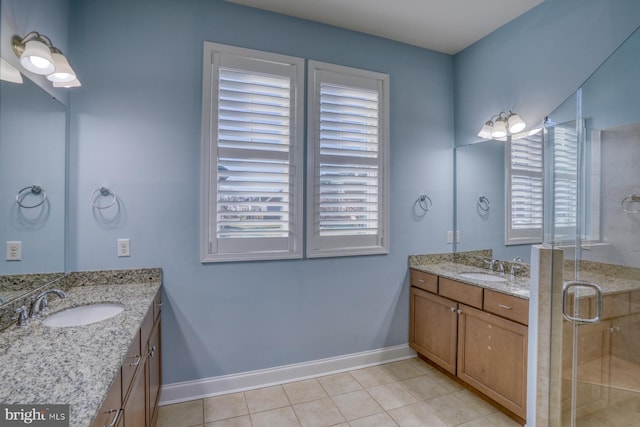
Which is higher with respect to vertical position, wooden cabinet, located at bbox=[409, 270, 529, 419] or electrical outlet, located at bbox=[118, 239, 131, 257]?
electrical outlet, located at bbox=[118, 239, 131, 257]

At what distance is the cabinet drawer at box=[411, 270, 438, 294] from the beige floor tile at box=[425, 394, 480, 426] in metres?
0.80

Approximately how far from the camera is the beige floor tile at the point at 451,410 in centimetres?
206

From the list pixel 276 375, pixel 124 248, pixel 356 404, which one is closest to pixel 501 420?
pixel 356 404

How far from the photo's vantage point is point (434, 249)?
304 centimetres

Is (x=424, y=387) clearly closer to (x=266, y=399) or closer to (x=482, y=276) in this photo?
(x=482, y=276)

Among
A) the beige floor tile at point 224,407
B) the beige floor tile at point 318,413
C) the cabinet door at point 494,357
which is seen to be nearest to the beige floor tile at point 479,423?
the cabinet door at point 494,357

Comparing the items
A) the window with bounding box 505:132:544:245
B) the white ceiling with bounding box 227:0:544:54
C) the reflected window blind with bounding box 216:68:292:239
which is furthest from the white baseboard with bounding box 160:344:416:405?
the white ceiling with bounding box 227:0:544:54

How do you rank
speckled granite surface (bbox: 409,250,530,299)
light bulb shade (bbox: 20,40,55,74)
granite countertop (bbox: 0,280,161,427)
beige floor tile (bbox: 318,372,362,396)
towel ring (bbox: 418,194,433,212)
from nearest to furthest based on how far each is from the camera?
1. granite countertop (bbox: 0,280,161,427)
2. light bulb shade (bbox: 20,40,55,74)
3. speckled granite surface (bbox: 409,250,530,299)
4. beige floor tile (bbox: 318,372,362,396)
5. towel ring (bbox: 418,194,433,212)

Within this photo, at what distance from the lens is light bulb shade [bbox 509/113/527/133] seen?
2.51m

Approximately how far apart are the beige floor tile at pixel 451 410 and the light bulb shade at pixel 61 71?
3.11 m

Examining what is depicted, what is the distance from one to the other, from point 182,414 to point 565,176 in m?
2.95

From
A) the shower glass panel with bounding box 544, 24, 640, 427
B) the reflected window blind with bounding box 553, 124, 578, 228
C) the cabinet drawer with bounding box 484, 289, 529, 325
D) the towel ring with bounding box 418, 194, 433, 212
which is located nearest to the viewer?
the shower glass panel with bounding box 544, 24, 640, 427

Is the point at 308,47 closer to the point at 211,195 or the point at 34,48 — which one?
the point at 211,195

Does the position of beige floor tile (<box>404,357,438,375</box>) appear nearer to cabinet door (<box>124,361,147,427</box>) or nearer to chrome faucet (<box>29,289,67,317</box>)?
cabinet door (<box>124,361,147,427</box>)
